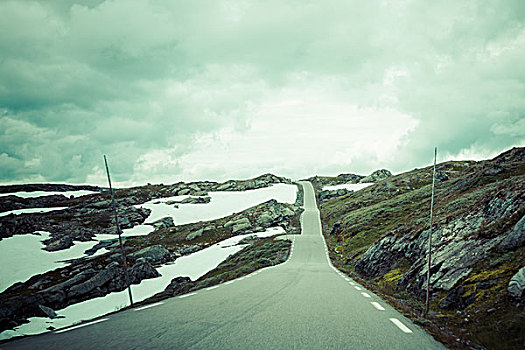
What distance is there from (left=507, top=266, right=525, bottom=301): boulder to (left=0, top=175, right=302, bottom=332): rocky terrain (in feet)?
68.2

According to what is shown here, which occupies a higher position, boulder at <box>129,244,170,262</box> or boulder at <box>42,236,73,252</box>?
boulder at <box>42,236,73,252</box>

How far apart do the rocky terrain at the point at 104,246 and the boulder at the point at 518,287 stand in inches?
818

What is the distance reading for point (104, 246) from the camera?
194 feet

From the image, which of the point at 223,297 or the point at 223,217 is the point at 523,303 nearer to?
the point at 223,297

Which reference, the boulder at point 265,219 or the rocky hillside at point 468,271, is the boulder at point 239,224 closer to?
the boulder at point 265,219

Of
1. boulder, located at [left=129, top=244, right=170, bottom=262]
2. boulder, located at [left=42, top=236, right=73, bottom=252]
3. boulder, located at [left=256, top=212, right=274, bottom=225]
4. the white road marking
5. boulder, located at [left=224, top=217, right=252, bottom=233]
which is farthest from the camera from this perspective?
boulder, located at [left=256, top=212, right=274, bottom=225]

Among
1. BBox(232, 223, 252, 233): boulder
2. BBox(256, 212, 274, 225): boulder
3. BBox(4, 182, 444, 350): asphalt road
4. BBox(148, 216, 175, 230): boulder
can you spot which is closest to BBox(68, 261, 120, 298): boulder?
BBox(4, 182, 444, 350): asphalt road

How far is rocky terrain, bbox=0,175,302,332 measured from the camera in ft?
94.7

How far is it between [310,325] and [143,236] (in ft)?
236

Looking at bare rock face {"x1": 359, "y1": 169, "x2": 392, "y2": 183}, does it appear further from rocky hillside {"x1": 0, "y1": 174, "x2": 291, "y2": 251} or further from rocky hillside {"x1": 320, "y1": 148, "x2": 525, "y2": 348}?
rocky hillside {"x1": 320, "y1": 148, "x2": 525, "y2": 348}

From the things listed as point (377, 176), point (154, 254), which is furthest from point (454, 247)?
point (377, 176)

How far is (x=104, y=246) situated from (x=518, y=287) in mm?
65391

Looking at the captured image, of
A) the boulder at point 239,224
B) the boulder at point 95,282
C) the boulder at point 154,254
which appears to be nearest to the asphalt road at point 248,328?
the boulder at point 95,282

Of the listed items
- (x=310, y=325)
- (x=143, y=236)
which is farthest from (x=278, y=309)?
(x=143, y=236)
